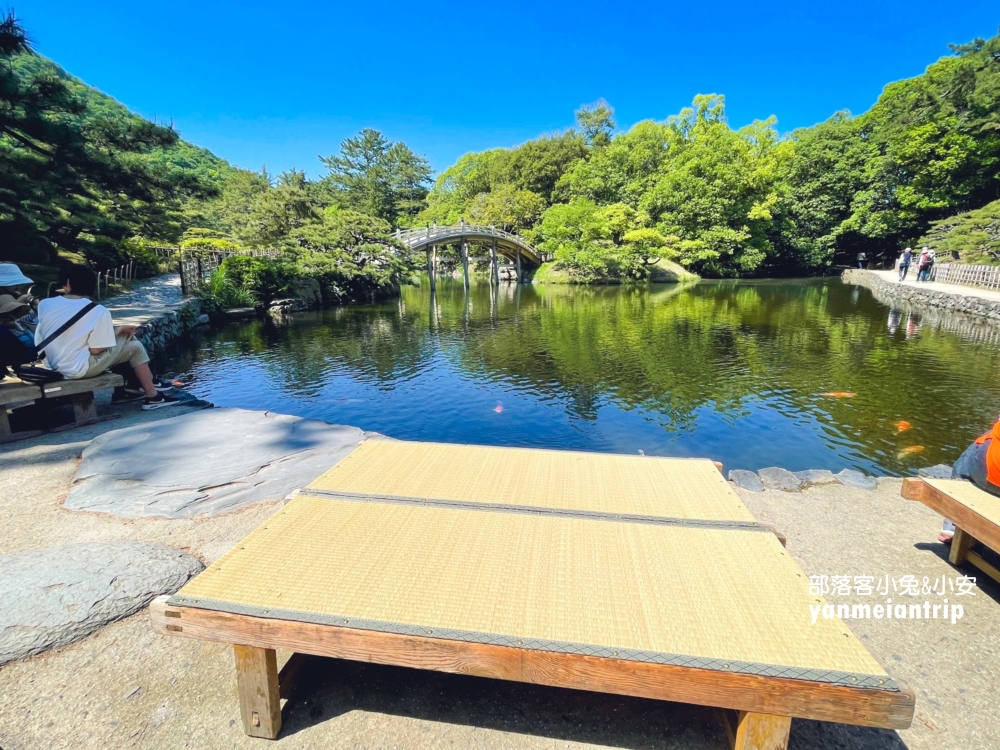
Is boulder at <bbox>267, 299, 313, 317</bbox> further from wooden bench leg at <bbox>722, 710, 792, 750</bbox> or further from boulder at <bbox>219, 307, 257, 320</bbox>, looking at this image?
wooden bench leg at <bbox>722, 710, 792, 750</bbox>

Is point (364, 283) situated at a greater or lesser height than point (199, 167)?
lesser

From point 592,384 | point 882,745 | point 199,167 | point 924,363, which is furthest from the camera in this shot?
point 199,167

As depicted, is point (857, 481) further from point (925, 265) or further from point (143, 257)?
point (143, 257)

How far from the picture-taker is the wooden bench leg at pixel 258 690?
162 centimetres

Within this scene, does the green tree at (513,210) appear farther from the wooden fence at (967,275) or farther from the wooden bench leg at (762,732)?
the wooden bench leg at (762,732)

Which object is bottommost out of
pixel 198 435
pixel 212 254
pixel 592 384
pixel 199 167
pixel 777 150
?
pixel 592 384

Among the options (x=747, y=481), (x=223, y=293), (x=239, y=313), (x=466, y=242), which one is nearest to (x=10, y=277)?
(x=747, y=481)

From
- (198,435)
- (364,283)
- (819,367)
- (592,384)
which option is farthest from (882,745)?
(364,283)

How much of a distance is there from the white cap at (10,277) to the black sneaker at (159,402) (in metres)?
1.47

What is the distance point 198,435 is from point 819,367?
10.4m

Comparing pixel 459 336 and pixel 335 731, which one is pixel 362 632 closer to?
pixel 335 731

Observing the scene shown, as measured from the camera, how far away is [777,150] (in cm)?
3328

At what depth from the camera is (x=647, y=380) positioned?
29.7ft

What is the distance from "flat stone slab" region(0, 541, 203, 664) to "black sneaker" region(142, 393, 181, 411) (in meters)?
2.74
